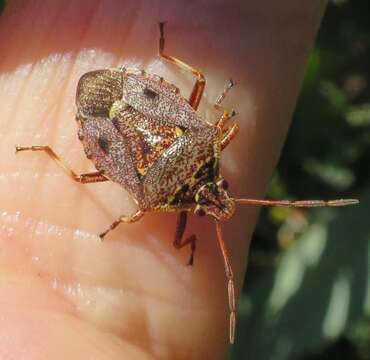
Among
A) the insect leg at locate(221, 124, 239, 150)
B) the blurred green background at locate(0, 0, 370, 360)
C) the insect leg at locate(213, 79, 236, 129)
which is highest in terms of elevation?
the insect leg at locate(213, 79, 236, 129)

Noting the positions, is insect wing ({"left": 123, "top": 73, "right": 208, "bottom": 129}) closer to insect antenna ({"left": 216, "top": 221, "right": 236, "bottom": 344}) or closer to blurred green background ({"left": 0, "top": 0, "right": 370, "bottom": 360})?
insect antenna ({"left": 216, "top": 221, "right": 236, "bottom": 344})

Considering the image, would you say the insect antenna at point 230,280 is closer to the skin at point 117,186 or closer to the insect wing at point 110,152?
the skin at point 117,186

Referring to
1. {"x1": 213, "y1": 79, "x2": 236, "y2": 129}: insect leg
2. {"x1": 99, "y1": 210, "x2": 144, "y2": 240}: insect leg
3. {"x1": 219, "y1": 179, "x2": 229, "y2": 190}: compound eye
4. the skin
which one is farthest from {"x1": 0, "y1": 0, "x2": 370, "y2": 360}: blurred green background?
{"x1": 99, "y1": 210, "x2": 144, "y2": 240}: insect leg

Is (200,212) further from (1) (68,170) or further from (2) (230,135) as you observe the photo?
(1) (68,170)

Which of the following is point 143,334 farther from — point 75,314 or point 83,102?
point 83,102

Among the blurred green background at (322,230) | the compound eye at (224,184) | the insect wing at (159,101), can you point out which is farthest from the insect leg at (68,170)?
the blurred green background at (322,230)

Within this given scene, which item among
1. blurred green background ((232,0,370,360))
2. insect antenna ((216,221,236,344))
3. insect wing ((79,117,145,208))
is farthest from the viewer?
blurred green background ((232,0,370,360))

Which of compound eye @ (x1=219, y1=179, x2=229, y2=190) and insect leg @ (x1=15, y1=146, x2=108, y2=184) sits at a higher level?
compound eye @ (x1=219, y1=179, x2=229, y2=190)

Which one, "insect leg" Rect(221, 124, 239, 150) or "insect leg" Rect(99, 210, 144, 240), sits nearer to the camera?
"insect leg" Rect(99, 210, 144, 240)
